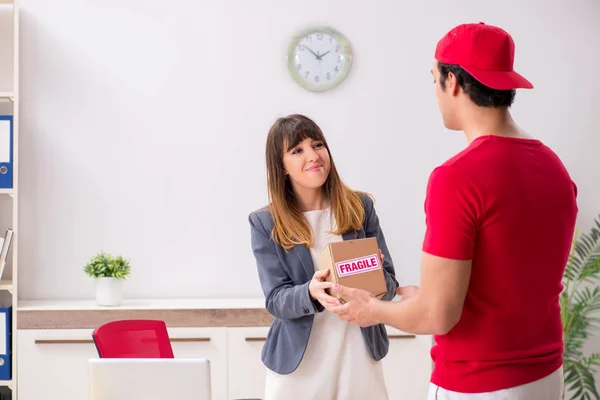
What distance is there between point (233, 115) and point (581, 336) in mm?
2193

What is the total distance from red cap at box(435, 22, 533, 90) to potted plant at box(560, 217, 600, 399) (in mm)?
2623

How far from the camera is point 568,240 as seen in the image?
153 cm

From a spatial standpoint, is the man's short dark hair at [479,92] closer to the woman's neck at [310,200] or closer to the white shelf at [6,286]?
the woman's neck at [310,200]

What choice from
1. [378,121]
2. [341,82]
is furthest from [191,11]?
[378,121]

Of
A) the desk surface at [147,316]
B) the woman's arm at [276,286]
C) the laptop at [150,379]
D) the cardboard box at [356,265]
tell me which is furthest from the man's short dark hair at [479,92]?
the desk surface at [147,316]

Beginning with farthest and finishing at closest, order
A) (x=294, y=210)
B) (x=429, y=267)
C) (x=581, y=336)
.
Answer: (x=581, y=336) → (x=294, y=210) → (x=429, y=267)

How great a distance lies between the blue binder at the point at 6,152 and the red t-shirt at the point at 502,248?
2.85 metres

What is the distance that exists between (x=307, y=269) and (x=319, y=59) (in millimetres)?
2044

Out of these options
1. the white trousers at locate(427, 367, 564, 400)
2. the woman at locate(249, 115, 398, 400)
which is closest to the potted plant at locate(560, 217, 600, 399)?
the woman at locate(249, 115, 398, 400)

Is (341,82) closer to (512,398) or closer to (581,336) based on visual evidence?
(581,336)

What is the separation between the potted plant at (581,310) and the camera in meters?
3.81

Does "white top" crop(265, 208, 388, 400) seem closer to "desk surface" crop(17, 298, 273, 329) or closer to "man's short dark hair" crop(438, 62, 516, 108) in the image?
"man's short dark hair" crop(438, 62, 516, 108)

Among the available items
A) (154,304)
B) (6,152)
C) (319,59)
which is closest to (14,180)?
(6,152)

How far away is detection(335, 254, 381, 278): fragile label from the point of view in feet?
6.46
